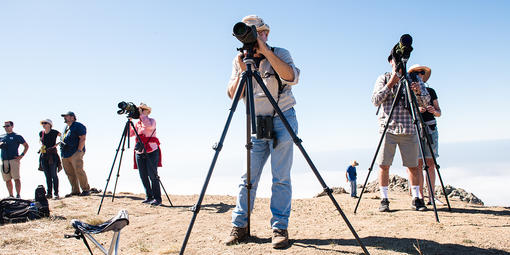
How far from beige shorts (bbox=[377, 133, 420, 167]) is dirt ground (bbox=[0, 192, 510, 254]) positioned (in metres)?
0.78

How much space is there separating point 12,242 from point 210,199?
14.3 feet

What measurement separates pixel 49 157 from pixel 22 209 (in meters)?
3.30

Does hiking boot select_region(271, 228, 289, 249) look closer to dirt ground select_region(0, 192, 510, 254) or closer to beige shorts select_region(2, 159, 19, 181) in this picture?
dirt ground select_region(0, 192, 510, 254)

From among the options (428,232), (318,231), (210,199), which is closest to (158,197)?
(210,199)

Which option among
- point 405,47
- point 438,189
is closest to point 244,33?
point 405,47

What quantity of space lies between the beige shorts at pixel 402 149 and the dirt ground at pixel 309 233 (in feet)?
2.56

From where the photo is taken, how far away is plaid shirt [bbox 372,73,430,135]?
5.23m

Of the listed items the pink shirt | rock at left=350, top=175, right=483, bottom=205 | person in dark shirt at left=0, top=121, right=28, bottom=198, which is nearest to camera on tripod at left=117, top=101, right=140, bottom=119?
the pink shirt

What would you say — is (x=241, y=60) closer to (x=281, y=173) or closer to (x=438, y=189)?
(x=281, y=173)

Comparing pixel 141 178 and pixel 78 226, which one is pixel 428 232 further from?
pixel 141 178

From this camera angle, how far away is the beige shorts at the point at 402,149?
5324 mm

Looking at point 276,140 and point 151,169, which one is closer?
point 276,140

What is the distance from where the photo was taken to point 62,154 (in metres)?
9.32

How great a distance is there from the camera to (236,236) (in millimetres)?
3773
